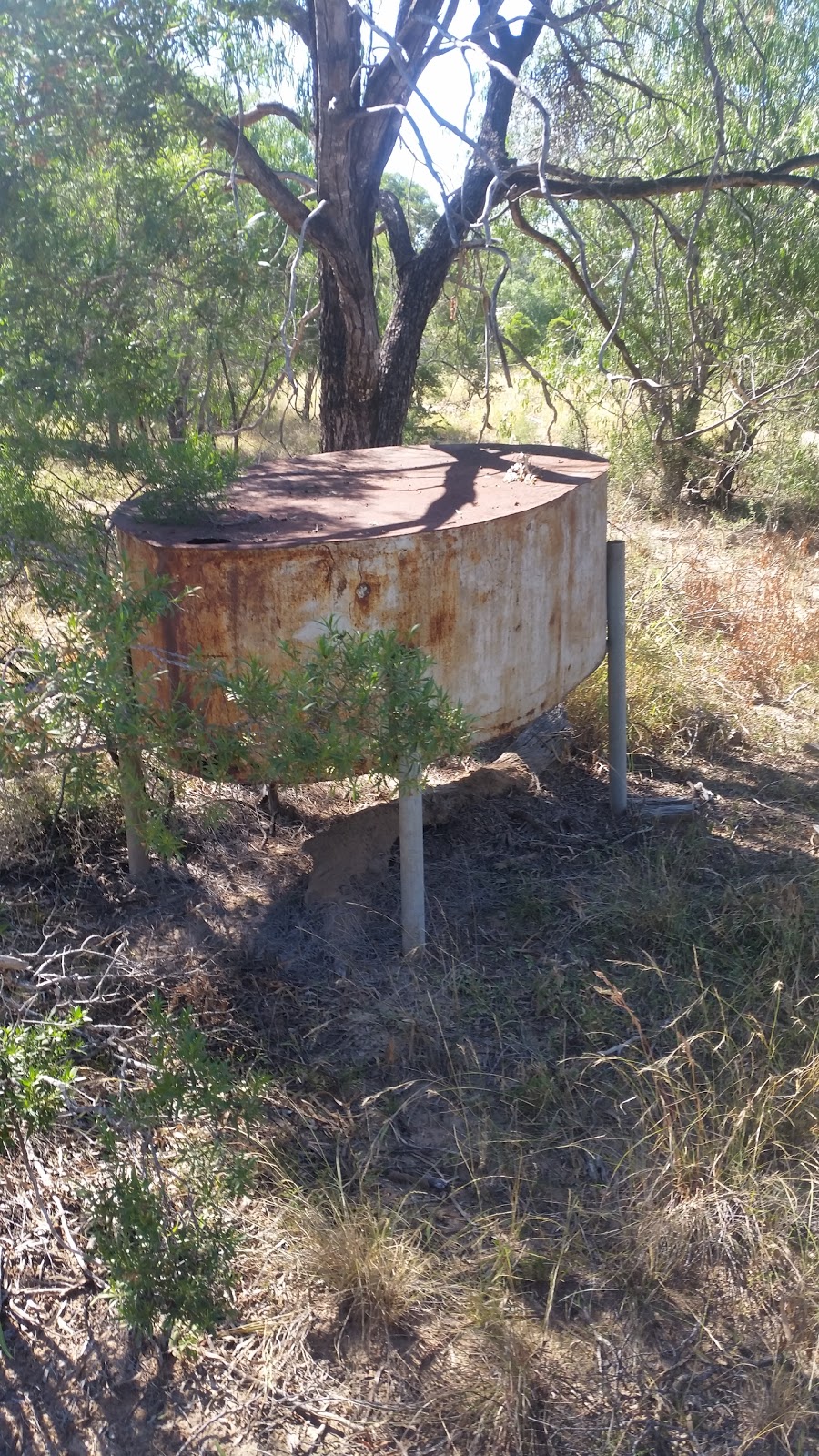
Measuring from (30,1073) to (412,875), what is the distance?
5.64 feet

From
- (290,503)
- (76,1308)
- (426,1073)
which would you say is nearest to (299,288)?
(290,503)

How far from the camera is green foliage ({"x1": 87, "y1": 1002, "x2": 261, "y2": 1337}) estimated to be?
2.37 m

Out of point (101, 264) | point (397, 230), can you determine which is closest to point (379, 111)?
point (397, 230)

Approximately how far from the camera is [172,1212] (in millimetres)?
2641

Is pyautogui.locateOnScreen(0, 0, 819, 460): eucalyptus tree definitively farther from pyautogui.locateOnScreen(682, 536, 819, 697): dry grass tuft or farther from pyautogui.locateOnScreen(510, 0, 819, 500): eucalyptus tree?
pyautogui.locateOnScreen(682, 536, 819, 697): dry grass tuft

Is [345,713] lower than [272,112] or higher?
lower

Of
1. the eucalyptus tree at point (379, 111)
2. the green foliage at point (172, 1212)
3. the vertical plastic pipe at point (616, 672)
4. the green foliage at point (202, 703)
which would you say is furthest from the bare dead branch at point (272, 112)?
the green foliage at point (172, 1212)

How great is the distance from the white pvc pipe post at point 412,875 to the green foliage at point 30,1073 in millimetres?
1530

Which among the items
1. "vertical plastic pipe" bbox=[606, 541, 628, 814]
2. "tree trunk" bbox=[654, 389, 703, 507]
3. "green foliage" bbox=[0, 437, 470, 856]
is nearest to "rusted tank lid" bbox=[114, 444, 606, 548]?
"vertical plastic pipe" bbox=[606, 541, 628, 814]

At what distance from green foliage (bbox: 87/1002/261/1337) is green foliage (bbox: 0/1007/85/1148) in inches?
6.0

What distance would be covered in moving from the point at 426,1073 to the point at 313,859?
1241mm

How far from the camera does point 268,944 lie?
13.0ft

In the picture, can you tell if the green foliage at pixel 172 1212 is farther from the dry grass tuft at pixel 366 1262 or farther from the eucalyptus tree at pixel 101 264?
the eucalyptus tree at pixel 101 264

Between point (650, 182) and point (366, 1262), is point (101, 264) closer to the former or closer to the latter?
point (650, 182)
